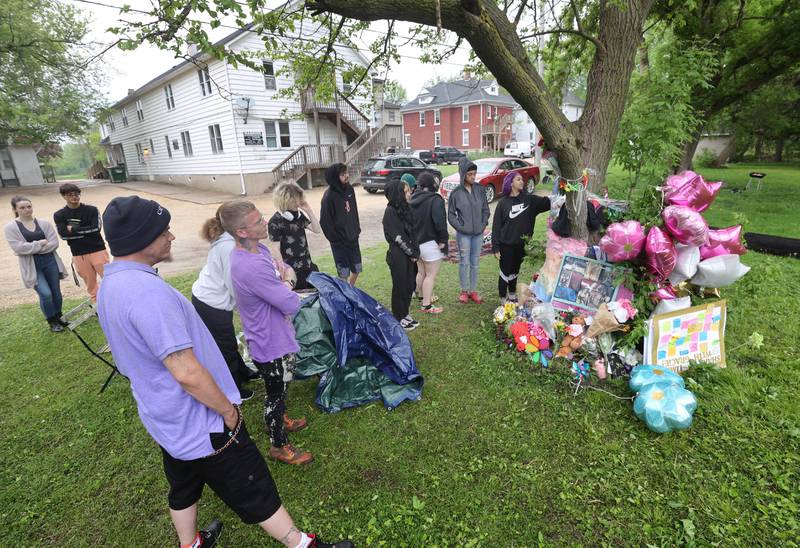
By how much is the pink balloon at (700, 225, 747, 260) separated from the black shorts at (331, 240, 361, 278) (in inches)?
143

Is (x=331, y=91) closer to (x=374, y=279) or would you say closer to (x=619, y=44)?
(x=374, y=279)

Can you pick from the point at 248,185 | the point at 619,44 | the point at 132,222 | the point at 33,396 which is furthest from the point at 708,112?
the point at 248,185

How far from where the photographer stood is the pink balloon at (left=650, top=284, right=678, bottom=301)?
340 cm

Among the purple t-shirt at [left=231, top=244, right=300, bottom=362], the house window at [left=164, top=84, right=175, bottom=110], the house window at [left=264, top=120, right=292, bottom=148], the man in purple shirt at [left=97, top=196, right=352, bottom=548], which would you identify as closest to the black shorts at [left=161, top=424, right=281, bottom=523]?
the man in purple shirt at [left=97, top=196, right=352, bottom=548]

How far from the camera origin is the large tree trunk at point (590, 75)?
3158 millimetres

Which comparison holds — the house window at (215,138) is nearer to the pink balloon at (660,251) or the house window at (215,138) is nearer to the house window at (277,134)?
the house window at (277,134)

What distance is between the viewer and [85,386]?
387 centimetres

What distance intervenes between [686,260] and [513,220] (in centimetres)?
189

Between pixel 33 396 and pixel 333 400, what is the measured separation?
116 inches

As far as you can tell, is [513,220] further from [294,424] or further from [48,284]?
[48,284]

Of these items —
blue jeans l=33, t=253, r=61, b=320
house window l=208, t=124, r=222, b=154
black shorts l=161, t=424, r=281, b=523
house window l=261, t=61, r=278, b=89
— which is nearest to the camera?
black shorts l=161, t=424, r=281, b=523

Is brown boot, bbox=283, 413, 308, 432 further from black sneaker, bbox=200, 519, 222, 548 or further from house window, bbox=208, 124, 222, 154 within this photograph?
house window, bbox=208, 124, 222, 154

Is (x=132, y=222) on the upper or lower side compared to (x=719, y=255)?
upper

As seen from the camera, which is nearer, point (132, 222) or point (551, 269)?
point (132, 222)
